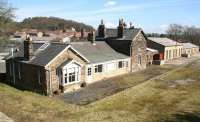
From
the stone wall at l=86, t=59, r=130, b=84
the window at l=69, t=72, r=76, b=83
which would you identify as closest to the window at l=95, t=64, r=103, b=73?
the stone wall at l=86, t=59, r=130, b=84

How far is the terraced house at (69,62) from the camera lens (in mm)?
28531

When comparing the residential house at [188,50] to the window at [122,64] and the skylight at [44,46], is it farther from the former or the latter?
the skylight at [44,46]

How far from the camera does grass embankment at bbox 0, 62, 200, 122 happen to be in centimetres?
1682

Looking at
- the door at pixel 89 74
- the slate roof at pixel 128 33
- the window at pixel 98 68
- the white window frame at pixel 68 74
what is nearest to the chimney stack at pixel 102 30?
the slate roof at pixel 128 33

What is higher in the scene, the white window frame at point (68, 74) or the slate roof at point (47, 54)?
the slate roof at point (47, 54)

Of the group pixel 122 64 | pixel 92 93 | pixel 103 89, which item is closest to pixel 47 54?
pixel 92 93

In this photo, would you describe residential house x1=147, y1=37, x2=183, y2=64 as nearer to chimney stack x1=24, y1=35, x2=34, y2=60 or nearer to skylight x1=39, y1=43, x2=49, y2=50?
skylight x1=39, y1=43, x2=49, y2=50

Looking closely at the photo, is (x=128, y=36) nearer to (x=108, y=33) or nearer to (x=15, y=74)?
(x=108, y=33)

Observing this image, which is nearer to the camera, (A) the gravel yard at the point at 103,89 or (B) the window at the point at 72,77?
(A) the gravel yard at the point at 103,89

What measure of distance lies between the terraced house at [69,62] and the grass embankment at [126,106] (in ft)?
12.3

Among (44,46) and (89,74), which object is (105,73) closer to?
(89,74)

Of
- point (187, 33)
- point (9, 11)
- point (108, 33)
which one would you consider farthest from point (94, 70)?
point (187, 33)

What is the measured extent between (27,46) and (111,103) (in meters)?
13.0

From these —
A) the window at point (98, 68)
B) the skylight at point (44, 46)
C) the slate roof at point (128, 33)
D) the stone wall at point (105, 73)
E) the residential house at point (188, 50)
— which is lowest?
the stone wall at point (105, 73)
